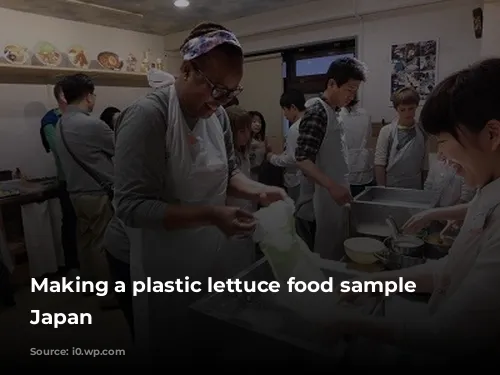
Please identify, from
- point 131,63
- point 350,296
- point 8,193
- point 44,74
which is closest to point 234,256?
point 350,296

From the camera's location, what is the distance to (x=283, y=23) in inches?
146

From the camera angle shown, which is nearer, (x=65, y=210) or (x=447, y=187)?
(x=447, y=187)

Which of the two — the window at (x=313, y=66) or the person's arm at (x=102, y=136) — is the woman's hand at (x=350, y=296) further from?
the window at (x=313, y=66)

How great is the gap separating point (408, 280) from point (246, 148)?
4.67 ft

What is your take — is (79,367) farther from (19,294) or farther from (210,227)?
(19,294)

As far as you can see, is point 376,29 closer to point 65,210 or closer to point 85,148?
point 85,148

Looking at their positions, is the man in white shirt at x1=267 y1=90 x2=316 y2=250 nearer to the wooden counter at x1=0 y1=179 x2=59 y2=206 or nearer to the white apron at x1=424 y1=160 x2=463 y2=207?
the white apron at x1=424 y1=160 x2=463 y2=207

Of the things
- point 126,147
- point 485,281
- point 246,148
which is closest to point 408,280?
point 485,281

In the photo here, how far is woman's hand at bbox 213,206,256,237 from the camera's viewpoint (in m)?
0.95

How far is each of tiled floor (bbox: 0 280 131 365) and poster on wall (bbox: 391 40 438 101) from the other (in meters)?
2.86

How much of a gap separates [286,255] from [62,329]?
1892 mm

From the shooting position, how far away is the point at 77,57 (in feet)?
11.6

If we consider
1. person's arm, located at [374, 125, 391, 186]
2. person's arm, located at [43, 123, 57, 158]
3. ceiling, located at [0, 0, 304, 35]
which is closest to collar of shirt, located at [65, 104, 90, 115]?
person's arm, located at [43, 123, 57, 158]

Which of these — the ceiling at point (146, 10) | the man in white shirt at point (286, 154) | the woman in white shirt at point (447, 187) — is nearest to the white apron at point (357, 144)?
the man in white shirt at point (286, 154)
